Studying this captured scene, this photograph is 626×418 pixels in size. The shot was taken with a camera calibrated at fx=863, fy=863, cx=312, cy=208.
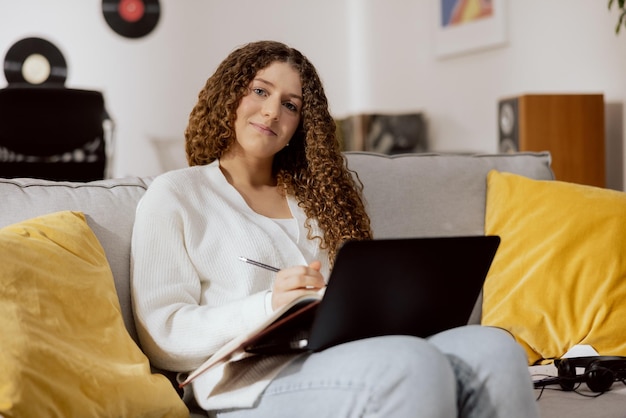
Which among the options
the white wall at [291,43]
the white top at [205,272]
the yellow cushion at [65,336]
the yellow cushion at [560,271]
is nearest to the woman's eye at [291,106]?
the white top at [205,272]

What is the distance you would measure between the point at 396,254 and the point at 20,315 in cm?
57

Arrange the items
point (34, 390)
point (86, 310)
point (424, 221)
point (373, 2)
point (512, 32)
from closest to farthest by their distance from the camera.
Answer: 1. point (34, 390)
2. point (86, 310)
3. point (424, 221)
4. point (512, 32)
5. point (373, 2)

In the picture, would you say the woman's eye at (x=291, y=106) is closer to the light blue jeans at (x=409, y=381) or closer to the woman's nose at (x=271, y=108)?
the woman's nose at (x=271, y=108)

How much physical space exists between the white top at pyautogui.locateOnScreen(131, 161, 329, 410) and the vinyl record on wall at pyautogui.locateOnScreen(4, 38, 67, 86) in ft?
10.9

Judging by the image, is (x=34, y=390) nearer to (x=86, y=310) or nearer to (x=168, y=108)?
(x=86, y=310)

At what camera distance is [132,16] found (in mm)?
4895

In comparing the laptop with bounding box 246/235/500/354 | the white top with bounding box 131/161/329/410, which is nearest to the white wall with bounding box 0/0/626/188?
the white top with bounding box 131/161/329/410

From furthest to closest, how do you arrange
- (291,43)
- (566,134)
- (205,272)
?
(291,43), (566,134), (205,272)

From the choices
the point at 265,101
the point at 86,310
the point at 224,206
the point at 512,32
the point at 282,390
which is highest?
the point at 512,32

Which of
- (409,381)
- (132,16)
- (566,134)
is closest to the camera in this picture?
(409,381)

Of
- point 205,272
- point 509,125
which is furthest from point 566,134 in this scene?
point 205,272

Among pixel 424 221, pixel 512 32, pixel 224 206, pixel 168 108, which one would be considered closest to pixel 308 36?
pixel 168 108

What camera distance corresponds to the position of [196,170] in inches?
67.5

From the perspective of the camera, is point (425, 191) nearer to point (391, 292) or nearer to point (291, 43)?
point (391, 292)
